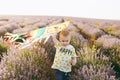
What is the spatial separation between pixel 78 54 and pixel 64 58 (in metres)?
0.31

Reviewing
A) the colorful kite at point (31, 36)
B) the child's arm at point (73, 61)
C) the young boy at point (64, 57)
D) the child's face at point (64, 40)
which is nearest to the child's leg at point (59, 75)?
the young boy at point (64, 57)

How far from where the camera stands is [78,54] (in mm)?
6258

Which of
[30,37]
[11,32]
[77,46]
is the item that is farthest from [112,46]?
[11,32]

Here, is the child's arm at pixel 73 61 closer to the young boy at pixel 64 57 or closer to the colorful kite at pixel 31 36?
the young boy at pixel 64 57

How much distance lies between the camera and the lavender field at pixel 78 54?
5.95 m

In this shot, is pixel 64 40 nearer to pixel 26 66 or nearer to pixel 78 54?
pixel 78 54

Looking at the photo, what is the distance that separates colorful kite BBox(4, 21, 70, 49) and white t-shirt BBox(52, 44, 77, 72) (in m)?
0.44

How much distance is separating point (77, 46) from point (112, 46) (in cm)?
54

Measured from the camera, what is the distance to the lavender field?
595cm

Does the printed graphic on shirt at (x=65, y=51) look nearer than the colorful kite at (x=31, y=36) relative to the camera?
Yes

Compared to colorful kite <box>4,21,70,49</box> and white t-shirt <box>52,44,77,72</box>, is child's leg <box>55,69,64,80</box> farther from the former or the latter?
colorful kite <box>4,21,70,49</box>

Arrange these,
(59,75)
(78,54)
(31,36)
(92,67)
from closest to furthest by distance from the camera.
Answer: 1. (92,67)
2. (59,75)
3. (78,54)
4. (31,36)

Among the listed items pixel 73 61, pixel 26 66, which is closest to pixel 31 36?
pixel 26 66

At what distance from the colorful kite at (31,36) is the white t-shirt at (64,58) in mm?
437
